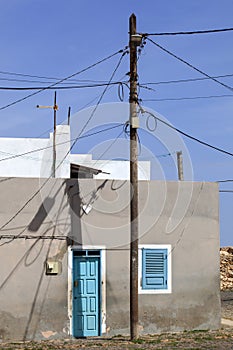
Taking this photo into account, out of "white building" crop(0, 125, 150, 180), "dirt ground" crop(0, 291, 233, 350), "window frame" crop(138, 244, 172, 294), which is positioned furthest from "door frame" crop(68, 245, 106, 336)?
"white building" crop(0, 125, 150, 180)

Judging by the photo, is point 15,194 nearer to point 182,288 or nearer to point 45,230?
point 45,230

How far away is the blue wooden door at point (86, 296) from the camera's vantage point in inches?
746

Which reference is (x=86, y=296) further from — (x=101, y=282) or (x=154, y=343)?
(x=154, y=343)

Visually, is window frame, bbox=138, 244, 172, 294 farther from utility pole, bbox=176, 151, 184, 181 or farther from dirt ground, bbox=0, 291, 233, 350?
utility pole, bbox=176, 151, 184, 181

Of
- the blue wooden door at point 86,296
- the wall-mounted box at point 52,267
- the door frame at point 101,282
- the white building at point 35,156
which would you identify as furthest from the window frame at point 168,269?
the white building at point 35,156

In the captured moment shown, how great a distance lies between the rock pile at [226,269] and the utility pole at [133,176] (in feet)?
65.9

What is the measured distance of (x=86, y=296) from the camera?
19.0 m

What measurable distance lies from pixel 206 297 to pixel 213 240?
1538mm

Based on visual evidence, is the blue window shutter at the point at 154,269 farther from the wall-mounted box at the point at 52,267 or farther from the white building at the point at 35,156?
the white building at the point at 35,156

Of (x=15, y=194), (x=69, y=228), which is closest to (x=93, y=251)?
(x=69, y=228)

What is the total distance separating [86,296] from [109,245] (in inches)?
56.1

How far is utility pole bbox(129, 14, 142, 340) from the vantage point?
18.0 m

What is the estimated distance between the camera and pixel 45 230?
18766 millimetres

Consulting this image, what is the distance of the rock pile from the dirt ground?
18.4m
